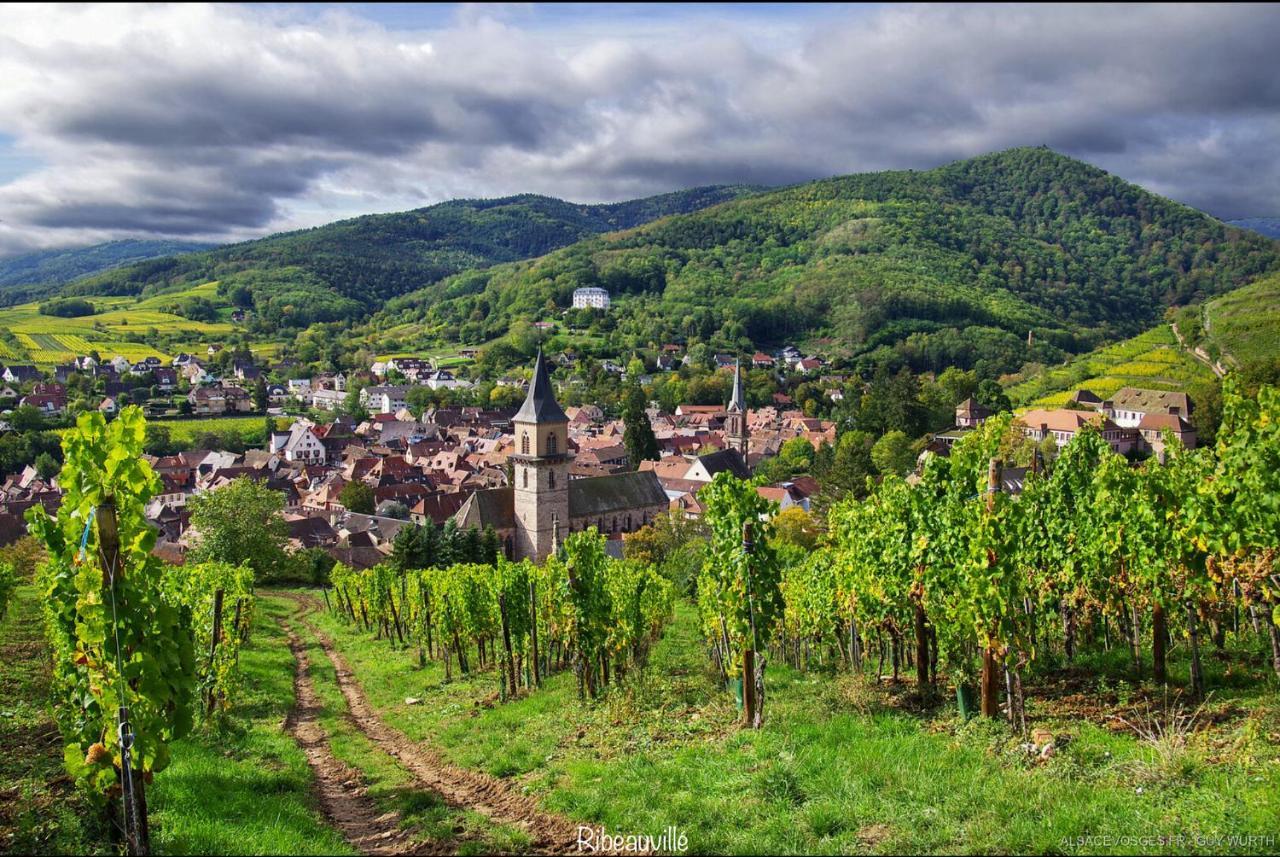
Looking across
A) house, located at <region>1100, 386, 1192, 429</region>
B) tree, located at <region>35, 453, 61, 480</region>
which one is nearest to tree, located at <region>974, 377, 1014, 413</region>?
house, located at <region>1100, 386, 1192, 429</region>

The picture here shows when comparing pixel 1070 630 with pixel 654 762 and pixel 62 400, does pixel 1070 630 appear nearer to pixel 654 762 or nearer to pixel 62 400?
pixel 654 762

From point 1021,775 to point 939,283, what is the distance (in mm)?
171764

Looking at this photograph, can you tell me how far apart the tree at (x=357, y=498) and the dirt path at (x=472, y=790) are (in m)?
50.8

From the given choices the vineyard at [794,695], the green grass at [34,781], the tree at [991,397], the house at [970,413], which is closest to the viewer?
the vineyard at [794,695]

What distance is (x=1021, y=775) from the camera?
27.3 ft

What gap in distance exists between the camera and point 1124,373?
76.0m

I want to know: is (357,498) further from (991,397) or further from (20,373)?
(20,373)

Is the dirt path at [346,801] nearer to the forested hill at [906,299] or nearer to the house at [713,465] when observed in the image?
the house at [713,465]

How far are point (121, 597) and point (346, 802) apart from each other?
16.7 feet

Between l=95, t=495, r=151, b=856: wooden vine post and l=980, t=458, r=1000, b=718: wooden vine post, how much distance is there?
947 cm

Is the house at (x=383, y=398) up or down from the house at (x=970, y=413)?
up

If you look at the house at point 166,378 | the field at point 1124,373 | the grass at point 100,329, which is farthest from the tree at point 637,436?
the grass at point 100,329

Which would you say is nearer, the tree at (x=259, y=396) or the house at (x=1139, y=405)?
the house at (x=1139, y=405)

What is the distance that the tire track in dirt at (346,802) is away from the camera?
8.73 m
